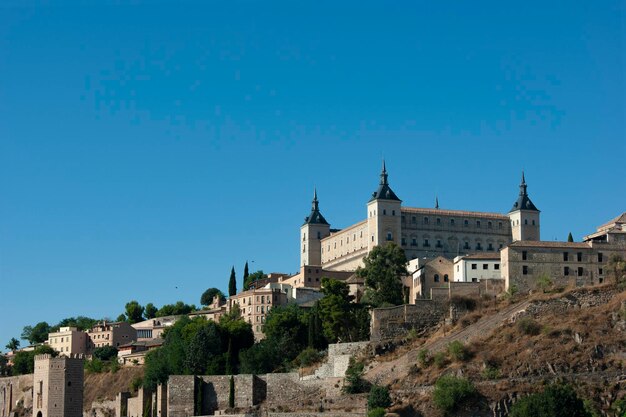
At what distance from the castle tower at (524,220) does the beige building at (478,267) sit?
20.8 m

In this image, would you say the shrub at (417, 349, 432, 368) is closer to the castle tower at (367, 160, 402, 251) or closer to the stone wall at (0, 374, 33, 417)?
the castle tower at (367, 160, 402, 251)

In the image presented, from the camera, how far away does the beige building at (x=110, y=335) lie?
11406 cm

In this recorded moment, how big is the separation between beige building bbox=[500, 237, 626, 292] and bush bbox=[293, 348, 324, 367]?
38.6 ft

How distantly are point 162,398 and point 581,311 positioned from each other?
23.3 m

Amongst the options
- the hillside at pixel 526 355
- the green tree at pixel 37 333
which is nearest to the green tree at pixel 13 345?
the green tree at pixel 37 333

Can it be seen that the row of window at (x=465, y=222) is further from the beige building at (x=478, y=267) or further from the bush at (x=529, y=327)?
the bush at (x=529, y=327)

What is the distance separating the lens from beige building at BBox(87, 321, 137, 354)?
374ft

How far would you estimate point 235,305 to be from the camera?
9981 cm

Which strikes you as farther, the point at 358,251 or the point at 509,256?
the point at 358,251

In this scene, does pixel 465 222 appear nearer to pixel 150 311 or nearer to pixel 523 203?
pixel 523 203

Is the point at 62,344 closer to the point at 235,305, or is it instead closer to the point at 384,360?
the point at 235,305

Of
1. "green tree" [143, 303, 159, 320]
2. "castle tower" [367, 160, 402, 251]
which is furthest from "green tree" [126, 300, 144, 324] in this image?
"castle tower" [367, 160, 402, 251]

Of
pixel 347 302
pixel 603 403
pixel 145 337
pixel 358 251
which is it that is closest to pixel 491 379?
pixel 603 403

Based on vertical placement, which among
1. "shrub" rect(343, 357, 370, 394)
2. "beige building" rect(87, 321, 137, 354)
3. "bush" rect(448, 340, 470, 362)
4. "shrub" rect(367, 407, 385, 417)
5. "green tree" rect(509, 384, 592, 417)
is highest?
"beige building" rect(87, 321, 137, 354)
